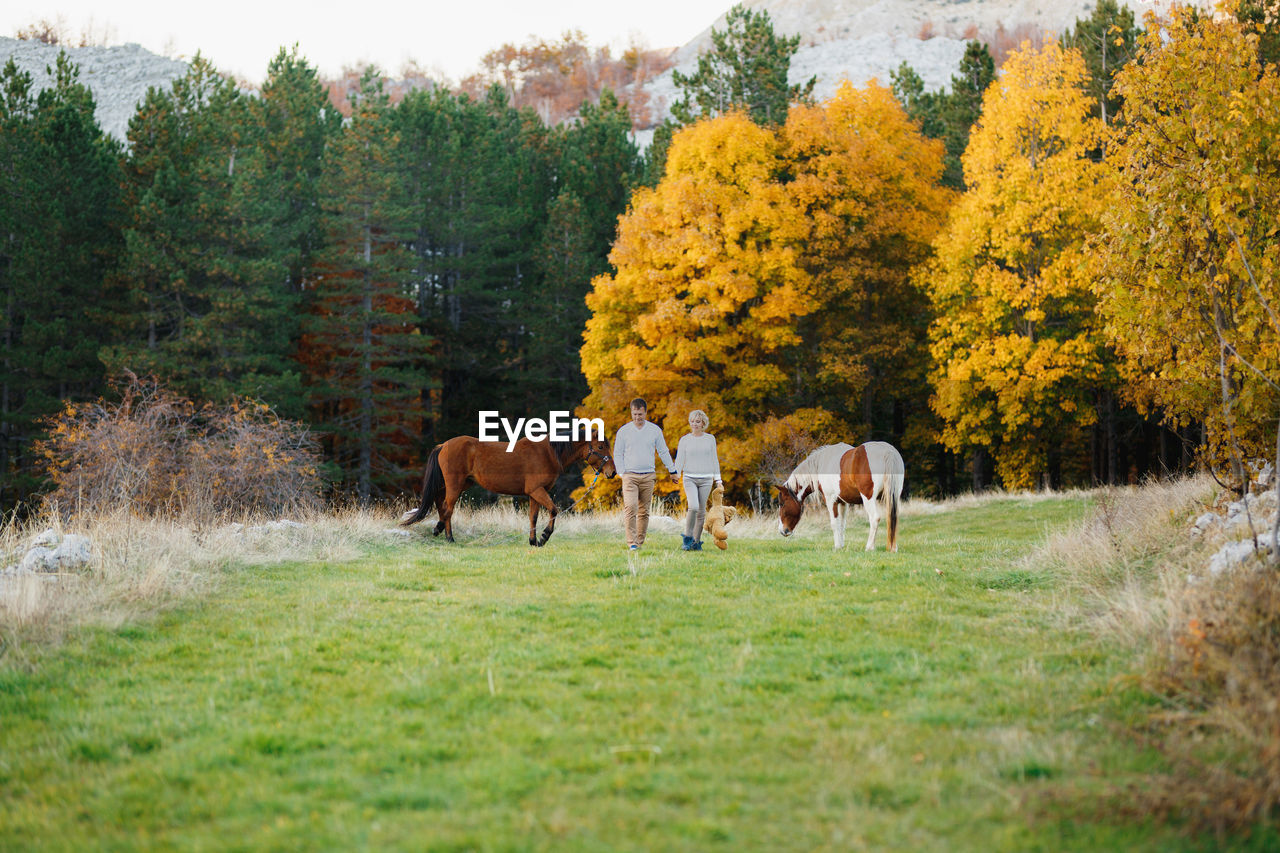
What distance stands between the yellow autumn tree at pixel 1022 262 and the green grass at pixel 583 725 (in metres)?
A: 17.5

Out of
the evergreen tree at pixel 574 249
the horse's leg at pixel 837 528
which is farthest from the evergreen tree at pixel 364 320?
the horse's leg at pixel 837 528

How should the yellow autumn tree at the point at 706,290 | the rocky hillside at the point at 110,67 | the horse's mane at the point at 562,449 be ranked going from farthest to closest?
the rocky hillside at the point at 110,67 → the yellow autumn tree at the point at 706,290 → the horse's mane at the point at 562,449

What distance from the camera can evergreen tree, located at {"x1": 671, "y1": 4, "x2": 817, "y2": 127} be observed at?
114ft

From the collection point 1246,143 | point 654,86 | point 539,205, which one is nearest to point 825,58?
point 654,86

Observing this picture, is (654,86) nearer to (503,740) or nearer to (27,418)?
(27,418)

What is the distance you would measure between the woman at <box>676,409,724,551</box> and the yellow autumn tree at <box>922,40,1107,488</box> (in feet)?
48.9

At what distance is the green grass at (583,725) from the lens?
419 centimetres

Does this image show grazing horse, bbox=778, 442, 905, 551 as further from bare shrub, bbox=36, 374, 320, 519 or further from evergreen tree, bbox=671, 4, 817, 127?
evergreen tree, bbox=671, 4, 817, 127

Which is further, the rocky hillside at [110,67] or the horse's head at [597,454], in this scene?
the rocky hillside at [110,67]

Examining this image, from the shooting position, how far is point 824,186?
90.1ft

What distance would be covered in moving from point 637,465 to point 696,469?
0.79m

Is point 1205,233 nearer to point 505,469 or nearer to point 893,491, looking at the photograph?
point 893,491

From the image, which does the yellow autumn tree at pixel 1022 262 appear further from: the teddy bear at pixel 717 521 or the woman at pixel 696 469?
the woman at pixel 696 469

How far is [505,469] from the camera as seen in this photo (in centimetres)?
→ 1424
